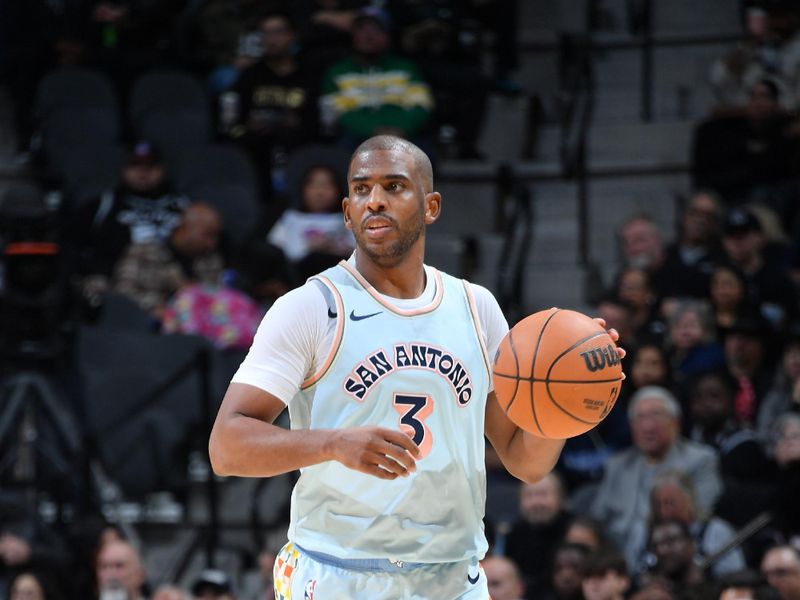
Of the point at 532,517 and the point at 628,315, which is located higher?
the point at 628,315

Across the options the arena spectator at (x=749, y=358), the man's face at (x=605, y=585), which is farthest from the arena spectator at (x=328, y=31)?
the man's face at (x=605, y=585)

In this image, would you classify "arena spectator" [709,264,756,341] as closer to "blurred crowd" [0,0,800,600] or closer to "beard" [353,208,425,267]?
"blurred crowd" [0,0,800,600]

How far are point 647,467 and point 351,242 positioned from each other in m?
2.93

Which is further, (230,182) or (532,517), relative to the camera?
(230,182)

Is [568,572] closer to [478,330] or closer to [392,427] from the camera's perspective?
[478,330]

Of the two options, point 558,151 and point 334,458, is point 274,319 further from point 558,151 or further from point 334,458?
point 558,151

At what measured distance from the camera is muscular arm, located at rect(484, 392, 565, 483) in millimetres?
4875

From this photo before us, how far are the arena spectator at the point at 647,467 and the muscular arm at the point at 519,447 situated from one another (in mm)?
4537

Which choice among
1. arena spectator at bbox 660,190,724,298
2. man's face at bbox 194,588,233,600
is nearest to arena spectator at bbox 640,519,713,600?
man's face at bbox 194,588,233,600

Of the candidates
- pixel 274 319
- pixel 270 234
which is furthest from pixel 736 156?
pixel 274 319

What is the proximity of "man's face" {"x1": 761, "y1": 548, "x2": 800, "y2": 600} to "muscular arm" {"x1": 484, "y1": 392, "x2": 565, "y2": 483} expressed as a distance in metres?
3.75

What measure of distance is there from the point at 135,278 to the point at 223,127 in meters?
2.33

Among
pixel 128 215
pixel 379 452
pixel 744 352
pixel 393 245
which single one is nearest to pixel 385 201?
pixel 393 245

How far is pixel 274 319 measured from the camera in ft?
14.9
